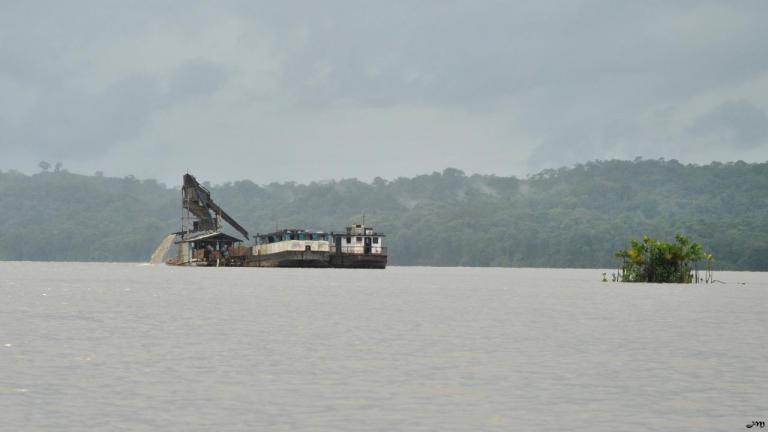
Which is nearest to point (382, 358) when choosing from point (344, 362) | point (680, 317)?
point (344, 362)

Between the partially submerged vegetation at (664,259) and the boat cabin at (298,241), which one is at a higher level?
the boat cabin at (298,241)

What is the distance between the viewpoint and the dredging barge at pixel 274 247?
15512 cm

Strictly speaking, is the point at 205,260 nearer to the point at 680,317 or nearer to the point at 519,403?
the point at 680,317

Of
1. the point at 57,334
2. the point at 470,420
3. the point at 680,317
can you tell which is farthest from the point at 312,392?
the point at 680,317

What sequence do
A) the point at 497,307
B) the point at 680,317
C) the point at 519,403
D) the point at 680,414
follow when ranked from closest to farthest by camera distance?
the point at 680,414
the point at 519,403
the point at 680,317
the point at 497,307

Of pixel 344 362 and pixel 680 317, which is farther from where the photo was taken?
pixel 680 317

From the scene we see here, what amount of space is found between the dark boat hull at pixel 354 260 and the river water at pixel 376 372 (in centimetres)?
11621

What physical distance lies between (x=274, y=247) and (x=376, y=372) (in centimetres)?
13613

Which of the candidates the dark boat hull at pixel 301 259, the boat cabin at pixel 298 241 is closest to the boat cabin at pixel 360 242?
the boat cabin at pixel 298 241

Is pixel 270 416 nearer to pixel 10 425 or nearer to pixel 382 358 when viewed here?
pixel 10 425

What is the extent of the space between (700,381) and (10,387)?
13.7 metres

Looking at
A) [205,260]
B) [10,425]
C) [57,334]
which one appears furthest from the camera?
[205,260]

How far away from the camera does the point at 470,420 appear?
17.0 m

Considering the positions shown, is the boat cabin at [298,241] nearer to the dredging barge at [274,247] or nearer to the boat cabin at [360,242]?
the dredging barge at [274,247]
